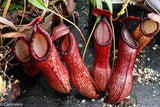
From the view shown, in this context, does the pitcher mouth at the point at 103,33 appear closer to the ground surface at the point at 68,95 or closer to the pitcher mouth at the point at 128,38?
the pitcher mouth at the point at 128,38

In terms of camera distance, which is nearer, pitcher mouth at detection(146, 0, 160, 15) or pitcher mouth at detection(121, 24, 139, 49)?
pitcher mouth at detection(121, 24, 139, 49)

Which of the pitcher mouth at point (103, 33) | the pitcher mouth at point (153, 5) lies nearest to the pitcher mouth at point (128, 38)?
the pitcher mouth at point (103, 33)

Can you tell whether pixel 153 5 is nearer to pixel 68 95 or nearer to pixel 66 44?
pixel 66 44

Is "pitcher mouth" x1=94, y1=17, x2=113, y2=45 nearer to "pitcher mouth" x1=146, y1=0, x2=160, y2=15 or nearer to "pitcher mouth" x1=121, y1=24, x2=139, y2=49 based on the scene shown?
"pitcher mouth" x1=121, y1=24, x2=139, y2=49

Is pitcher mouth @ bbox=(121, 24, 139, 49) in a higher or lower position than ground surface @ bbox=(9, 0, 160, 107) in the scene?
higher

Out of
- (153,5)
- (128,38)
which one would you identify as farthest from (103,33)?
(153,5)

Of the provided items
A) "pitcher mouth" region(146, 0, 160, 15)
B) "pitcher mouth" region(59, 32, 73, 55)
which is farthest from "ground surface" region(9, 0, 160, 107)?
"pitcher mouth" region(59, 32, 73, 55)
